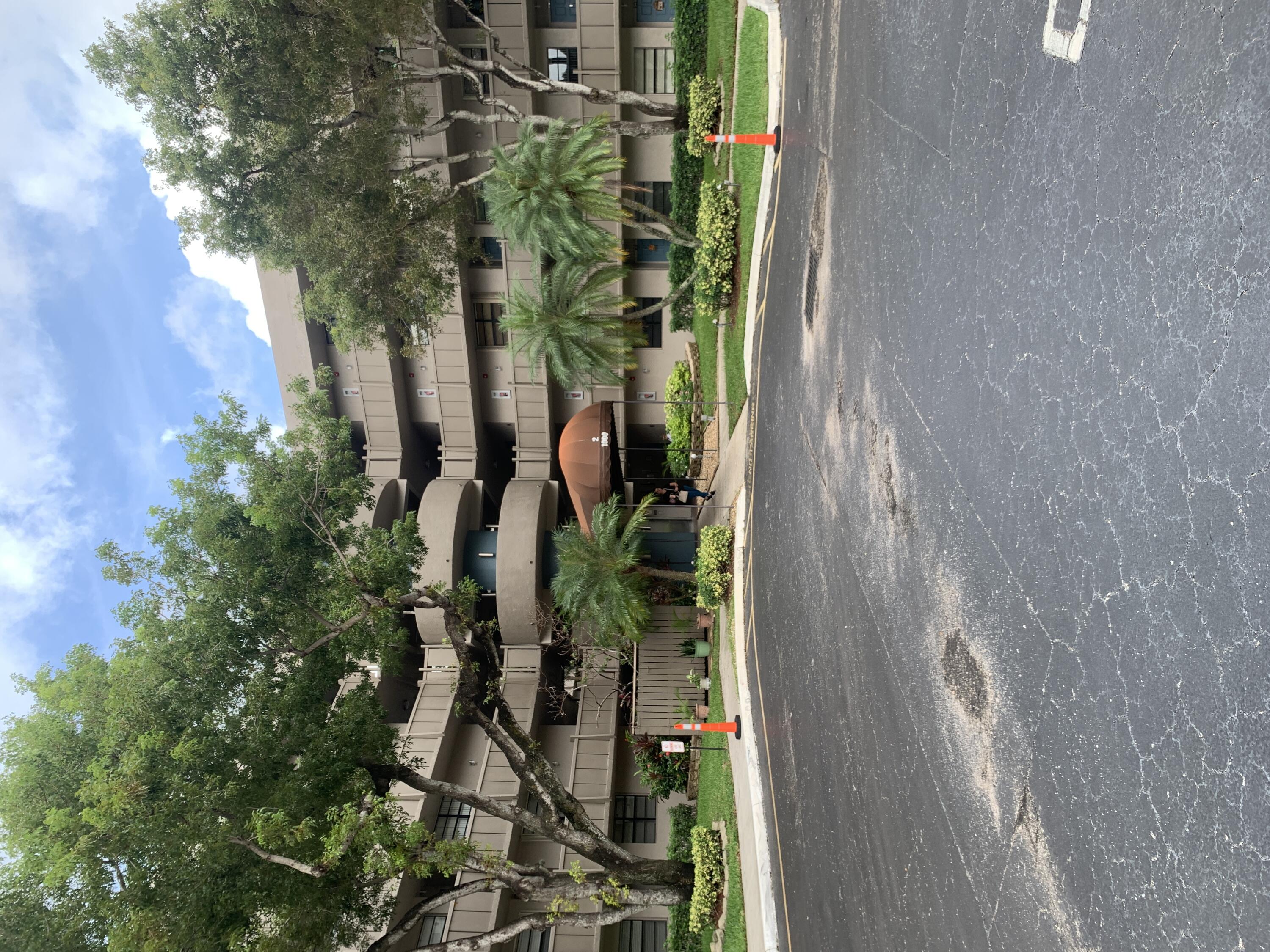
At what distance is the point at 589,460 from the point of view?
74.7ft

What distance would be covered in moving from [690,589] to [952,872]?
15.9 metres

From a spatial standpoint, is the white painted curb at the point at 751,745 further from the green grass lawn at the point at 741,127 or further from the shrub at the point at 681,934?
the shrub at the point at 681,934

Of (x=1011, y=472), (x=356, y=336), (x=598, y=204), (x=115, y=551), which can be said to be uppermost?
(x=598, y=204)

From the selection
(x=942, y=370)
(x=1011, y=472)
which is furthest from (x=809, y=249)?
(x=1011, y=472)

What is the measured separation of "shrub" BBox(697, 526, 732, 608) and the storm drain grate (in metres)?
6.84

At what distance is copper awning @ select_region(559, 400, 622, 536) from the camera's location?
74.4 ft

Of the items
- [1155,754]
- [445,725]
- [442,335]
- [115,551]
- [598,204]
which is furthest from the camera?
[442,335]

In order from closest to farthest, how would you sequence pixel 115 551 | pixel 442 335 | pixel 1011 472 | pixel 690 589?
pixel 1011 472, pixel 115 551, pixel 690 589, pixel 442 335

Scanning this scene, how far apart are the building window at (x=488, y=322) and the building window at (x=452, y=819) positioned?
16.6 meters

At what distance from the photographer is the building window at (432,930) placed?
22.5 m

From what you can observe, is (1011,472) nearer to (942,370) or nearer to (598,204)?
(942,370)

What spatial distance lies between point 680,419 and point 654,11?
14468 millimetres

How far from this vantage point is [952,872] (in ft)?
24.7

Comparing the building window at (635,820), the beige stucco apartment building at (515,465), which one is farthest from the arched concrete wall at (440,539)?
the building window at (635,820)
